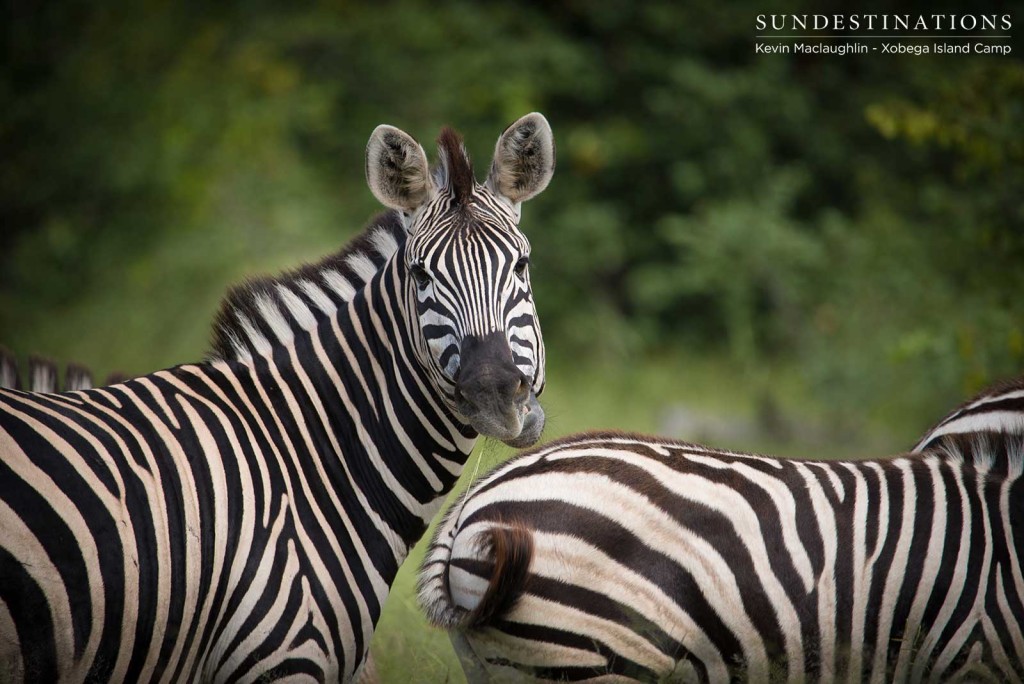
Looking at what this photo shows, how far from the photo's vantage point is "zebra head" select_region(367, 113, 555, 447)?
9.76 feet

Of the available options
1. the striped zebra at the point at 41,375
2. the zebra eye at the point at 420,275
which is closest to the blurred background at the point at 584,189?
the striped zebra at the point at 41,375

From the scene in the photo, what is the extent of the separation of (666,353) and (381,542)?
38.2 ft

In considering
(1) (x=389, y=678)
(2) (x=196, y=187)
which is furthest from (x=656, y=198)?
(1) (x=389, y=678)

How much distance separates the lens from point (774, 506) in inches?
119

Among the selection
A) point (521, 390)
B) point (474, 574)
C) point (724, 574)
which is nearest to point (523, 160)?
point (521, 390)

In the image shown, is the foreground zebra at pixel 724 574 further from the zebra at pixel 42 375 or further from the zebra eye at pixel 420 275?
the zebra at pixel 42 375

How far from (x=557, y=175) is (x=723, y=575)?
42.5 feet

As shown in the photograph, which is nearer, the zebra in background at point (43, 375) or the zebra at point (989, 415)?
the zebra at point (989, 415)

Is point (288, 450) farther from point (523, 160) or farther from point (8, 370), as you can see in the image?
point (8, 370)

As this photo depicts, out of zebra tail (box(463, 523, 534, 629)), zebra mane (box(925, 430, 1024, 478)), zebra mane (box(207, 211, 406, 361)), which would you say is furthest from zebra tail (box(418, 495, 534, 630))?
zebra mane (box(925, 430, 1024, 478))

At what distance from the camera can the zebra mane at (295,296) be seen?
3.33 m

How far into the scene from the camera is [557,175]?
50.3ft

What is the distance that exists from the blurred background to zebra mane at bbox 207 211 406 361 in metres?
5.93

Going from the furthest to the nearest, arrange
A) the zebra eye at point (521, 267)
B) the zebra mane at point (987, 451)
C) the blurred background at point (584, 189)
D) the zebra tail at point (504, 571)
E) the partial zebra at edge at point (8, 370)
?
the blurred background at point (584, 189), the partial zebra at edge at point (8, 370), the zebra eye at point (521, 267), the zebra mane at point (987, 451), the zebra tail at point (504, 571)
